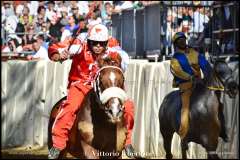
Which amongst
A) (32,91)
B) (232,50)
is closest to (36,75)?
(32,91)

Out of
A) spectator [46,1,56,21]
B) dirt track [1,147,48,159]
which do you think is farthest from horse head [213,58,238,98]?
spectator [46,1,56,21]

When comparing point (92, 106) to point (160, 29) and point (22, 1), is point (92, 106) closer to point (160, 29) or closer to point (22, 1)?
point (160, 29)

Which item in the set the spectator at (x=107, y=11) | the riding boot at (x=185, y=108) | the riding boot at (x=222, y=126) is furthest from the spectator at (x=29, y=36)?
the riding boot at (x=222, y=126)

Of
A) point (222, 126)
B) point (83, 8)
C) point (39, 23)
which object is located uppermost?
point (83, 8)

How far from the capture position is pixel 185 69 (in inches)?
536

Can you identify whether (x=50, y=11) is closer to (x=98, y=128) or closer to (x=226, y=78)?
(x=226, y=78)

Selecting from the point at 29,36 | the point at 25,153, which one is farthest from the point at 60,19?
the point at 25,153

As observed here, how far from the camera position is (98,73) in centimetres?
819

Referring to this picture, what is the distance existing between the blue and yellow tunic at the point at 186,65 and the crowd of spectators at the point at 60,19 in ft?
10.5

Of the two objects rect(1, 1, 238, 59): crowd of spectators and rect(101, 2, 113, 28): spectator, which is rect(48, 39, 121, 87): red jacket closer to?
rect(1, 1, 238, 59): crowd of spectators

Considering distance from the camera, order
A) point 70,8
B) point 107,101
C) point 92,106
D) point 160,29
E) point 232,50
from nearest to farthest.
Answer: point 107,101 → point 92,106 → point 232,50 → point 160,29 → point 70,8

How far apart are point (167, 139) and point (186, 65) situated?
1810 mm

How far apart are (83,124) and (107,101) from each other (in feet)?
3.32

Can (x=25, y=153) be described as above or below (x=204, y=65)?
below
